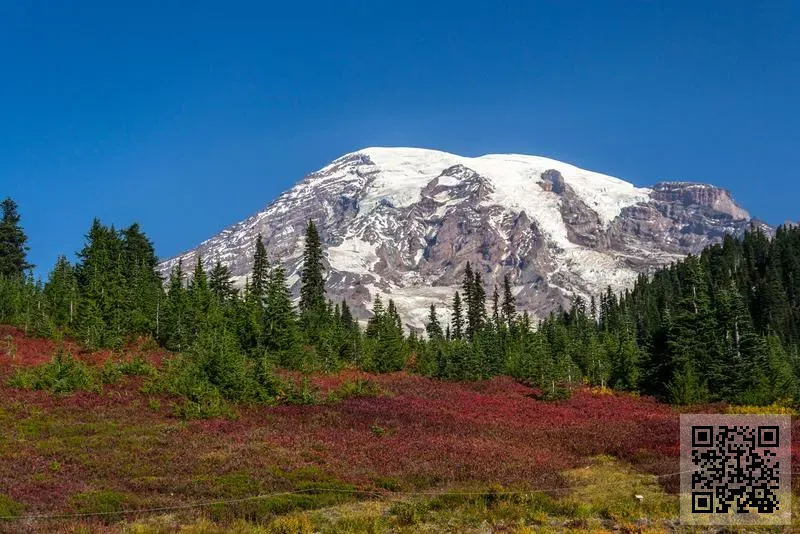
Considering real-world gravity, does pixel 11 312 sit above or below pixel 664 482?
above

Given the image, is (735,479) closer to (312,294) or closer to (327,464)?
(327,464)

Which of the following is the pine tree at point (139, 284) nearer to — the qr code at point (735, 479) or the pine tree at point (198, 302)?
the pine tree at point (198, 302)

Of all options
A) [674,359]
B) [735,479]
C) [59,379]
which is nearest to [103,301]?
[59,379]

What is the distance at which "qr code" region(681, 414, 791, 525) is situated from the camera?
50.0ft

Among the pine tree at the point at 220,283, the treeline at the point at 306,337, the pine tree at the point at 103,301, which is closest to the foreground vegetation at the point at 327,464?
the treeline at the point at 306,337

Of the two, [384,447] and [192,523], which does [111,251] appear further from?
[192,523]

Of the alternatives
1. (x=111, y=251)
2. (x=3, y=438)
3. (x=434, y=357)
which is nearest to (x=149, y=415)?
(x=3, y=438)

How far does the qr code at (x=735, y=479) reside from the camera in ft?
50.0

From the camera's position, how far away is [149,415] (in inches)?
1110

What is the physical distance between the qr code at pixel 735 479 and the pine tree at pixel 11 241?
85457 mm

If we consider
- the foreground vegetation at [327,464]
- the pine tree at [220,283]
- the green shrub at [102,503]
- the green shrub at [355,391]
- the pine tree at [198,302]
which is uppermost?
the pine tree at [220,283]

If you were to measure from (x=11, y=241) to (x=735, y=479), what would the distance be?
91970mm

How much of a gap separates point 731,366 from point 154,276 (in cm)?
6117

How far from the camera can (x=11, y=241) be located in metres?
85.5
